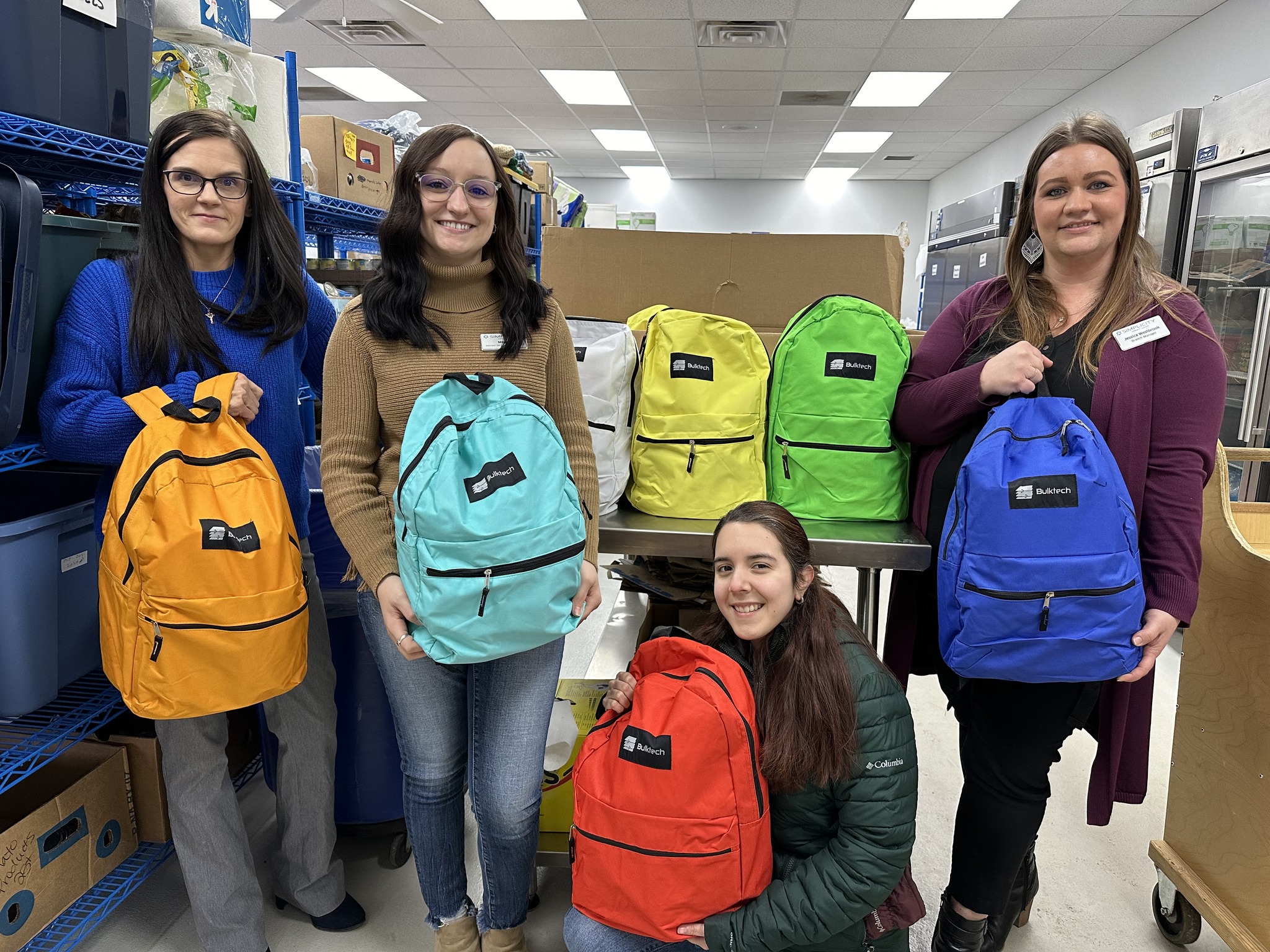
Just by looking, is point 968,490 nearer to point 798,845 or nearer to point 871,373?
point 871,373

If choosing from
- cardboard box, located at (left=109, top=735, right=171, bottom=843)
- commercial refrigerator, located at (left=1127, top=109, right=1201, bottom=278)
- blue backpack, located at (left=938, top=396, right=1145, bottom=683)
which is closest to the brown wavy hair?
blue backpack, located at (left=938, top=396, right=1145, bottom=683)

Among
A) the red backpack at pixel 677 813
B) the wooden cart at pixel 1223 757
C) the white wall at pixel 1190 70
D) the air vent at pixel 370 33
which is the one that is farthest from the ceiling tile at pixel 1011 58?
the red backpack at pixel 677 813

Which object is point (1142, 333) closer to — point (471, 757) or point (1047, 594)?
point (1047, 594)

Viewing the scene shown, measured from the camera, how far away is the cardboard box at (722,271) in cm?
225

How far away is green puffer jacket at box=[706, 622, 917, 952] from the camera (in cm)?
138

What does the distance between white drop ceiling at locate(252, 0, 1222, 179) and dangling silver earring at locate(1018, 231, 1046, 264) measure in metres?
4.66

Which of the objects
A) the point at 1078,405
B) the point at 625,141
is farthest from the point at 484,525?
the point at 625,141

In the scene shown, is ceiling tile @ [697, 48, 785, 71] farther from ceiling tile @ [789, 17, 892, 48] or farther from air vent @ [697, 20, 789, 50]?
ceiling tile @ [789, 17, 892, 48]

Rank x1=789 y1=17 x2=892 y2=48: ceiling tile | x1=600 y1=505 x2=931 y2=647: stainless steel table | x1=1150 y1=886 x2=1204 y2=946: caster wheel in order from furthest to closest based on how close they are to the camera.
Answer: x1=789 y1=17 x2=892 y2=48: ceiling tile, x1=1150 y1=886 x2=1204 y2=946: caster wheel, x1=600 y1=505 x2=931 y2=647: stainless steel table

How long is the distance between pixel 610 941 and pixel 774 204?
13.2m

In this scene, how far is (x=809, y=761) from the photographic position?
1385 millimetres

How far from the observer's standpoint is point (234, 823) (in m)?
1.75

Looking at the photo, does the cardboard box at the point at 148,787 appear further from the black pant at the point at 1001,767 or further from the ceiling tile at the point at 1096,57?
the ceiling tile at the point at 1096,57

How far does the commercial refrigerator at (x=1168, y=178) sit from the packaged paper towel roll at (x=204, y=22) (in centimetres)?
392
